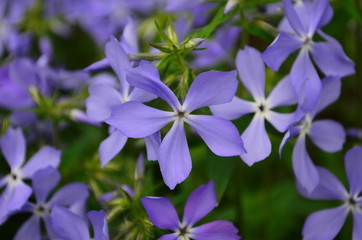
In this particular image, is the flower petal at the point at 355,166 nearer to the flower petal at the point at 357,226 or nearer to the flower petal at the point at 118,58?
the flower petal at the point at 357,226

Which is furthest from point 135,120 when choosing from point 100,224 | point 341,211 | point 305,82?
point 341,211

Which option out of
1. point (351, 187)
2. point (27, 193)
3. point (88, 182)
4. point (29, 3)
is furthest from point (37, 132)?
point (351, 187)

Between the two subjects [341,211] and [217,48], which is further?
[217,48]

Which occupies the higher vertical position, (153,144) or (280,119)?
(280,119)

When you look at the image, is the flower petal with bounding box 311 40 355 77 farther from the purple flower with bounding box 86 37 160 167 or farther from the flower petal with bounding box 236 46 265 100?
the purple flower with bounding box 86 37 160 167

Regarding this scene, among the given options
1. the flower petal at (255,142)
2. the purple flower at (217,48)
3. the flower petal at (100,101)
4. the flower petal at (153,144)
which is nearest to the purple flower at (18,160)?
the flower petal at (100,101)

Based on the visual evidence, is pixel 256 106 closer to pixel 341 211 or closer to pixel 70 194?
pixel 341 211

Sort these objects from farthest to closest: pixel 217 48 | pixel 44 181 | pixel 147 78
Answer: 1. pixel 217 48
2. pixel 44 181
3. pixel 147 78
